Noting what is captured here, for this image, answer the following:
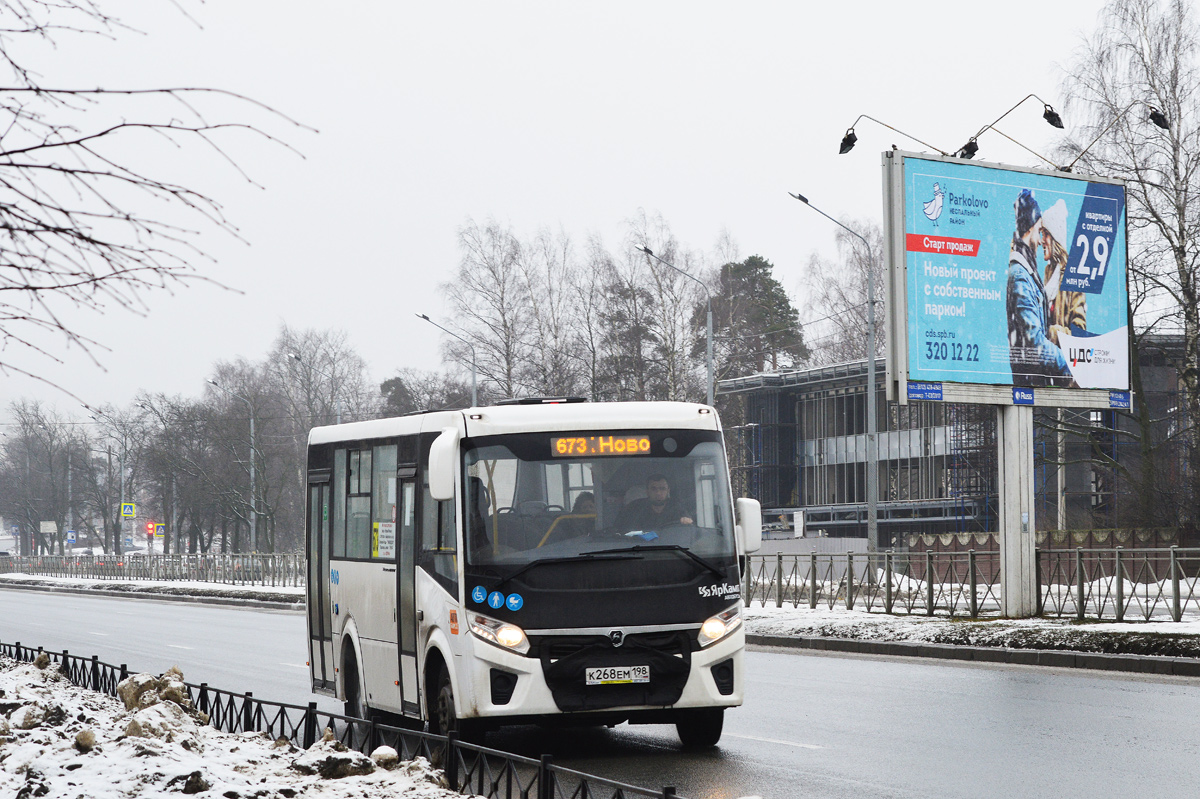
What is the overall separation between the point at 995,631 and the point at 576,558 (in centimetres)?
1128

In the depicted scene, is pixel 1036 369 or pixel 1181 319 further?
pixel 1181 319

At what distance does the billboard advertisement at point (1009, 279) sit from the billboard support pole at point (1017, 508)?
0.72 meters

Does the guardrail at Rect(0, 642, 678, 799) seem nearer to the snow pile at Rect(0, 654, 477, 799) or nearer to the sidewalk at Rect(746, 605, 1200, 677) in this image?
the snow pile at Rect(0, 654, 477, 799)

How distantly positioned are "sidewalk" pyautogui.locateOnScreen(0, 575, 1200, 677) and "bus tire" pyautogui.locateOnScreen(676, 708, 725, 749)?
7556mm

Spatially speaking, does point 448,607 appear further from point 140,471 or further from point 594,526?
point 140,471

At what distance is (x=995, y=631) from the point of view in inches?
778

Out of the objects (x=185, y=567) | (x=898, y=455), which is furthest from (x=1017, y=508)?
(x=185, y=567)

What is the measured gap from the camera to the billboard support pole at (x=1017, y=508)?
861 inches

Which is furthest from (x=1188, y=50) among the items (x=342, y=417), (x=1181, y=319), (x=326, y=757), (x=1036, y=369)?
(x=342, y=417)

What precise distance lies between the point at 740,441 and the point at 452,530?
59521mm

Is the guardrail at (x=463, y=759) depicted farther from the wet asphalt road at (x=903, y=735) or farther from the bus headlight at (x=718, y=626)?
the bus headlight at (x=718, y=626)

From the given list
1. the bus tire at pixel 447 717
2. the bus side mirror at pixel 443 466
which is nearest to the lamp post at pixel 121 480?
the bus tire at pixel 447 717

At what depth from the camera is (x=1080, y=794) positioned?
847cm

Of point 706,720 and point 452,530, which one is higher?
point 452,530
